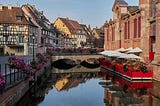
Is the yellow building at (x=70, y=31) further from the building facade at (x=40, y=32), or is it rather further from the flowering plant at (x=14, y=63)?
the flowering plant at (x=14, y=63)

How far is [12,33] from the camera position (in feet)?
207

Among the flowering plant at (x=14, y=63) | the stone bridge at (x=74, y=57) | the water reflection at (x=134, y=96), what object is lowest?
the water reflection at (x=134, y=96)

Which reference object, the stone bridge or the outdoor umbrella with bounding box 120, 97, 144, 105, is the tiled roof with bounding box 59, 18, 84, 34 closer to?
the stone bridge

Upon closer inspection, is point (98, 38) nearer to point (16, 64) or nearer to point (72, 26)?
point (72, 26)

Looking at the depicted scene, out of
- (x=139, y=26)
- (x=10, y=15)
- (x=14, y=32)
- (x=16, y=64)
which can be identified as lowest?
(x=16, y=64)

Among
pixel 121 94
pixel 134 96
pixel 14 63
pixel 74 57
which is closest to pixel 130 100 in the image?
pixel 134 96

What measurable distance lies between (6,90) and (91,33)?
120 metres

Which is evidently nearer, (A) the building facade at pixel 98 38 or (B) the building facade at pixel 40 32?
(B) the building facade at pixel 40 32

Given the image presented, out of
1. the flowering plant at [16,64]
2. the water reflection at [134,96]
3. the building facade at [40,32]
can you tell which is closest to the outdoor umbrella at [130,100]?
the water reflection at [134,96]

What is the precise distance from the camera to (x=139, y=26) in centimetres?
4262

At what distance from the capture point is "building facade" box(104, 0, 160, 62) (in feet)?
119

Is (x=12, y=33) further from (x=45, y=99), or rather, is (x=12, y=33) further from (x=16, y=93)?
(x=16, y=93)

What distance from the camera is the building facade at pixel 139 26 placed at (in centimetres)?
3626

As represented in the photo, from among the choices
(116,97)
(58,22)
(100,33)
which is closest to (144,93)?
(116,97)
